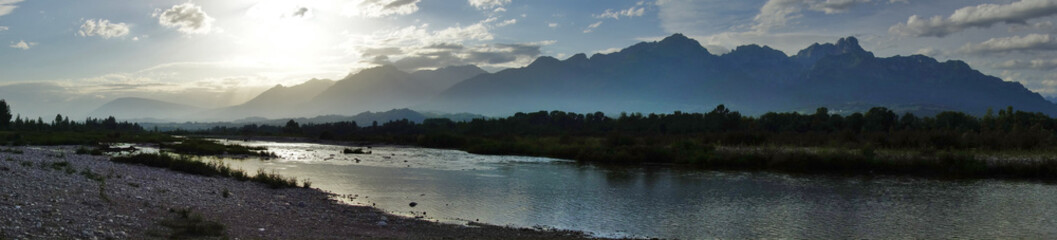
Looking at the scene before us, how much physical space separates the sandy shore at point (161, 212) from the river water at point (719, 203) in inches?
109

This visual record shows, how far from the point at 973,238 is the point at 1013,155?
116 ft

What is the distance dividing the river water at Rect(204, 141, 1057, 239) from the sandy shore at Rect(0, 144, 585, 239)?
9.09ft

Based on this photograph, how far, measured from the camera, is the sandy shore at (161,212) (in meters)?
12.5

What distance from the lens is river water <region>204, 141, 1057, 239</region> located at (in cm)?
2064

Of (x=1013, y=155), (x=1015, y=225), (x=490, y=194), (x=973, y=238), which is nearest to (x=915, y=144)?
(x=1013, y=155)

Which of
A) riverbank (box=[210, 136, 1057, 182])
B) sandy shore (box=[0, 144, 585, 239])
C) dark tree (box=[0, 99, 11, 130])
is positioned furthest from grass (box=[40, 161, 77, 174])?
dark tree (box=[0, 99, 11, 130])

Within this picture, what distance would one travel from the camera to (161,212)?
636 inches

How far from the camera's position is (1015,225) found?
843 inches

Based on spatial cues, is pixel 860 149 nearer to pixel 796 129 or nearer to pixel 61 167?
pixel 796 129

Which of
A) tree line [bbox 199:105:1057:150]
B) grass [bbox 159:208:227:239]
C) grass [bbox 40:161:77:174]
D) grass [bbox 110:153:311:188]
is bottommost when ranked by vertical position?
grass [bbox 159:208:227:239]

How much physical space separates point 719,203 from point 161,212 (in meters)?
21.9

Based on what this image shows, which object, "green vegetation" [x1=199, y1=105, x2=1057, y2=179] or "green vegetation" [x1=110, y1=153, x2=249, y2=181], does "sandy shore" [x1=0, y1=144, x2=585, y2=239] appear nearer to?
"green vegetation" [x1=110, y1=153, x2=249, y2=181]

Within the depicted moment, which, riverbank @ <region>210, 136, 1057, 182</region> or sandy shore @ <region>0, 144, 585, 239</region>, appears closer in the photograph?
sandy shore @ <region>0, 144, 585, 239</region>

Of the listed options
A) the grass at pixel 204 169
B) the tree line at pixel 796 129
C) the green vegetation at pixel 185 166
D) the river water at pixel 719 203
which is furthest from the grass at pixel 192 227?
the tree line at pixel 796 129
